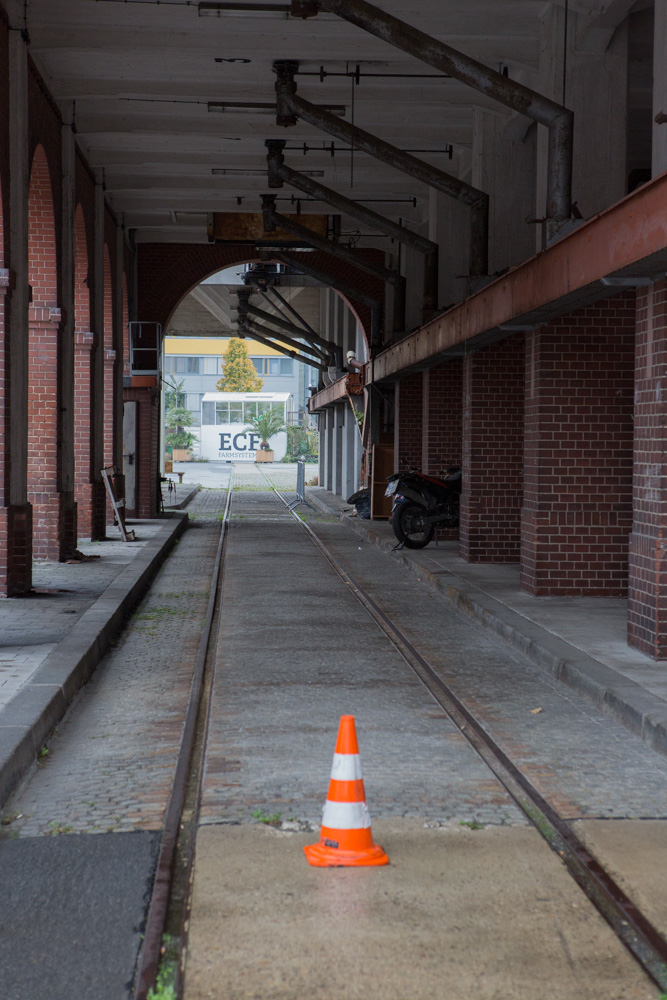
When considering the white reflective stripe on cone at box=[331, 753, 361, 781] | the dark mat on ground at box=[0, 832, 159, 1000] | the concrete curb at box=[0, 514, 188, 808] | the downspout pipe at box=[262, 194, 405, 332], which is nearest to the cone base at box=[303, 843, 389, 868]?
the white reflective stripe on cone at box=[331, 753, 361, 781]

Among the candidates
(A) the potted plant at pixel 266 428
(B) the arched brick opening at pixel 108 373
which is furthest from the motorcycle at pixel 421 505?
(A) the potted plant at pixel 266 428

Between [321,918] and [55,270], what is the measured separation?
11232 millimetres

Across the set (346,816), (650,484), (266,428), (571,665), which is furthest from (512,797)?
(266,428)

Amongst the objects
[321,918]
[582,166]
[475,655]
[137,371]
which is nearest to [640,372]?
[475,655]

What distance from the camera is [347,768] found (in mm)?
4129

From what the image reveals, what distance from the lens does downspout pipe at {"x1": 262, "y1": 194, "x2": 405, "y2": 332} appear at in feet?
61.6

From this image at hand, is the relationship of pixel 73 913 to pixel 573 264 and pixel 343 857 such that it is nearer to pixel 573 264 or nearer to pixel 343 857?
pixel 343 857

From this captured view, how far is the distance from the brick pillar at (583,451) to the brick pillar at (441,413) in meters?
6.42

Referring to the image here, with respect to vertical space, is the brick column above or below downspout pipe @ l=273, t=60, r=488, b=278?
below

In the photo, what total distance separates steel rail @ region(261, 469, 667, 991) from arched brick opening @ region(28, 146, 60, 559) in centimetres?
727

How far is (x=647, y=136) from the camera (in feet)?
51.1

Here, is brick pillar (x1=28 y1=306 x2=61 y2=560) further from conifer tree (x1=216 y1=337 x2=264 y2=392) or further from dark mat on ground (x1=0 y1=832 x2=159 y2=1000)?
conifer tree (x1=216 y1=337 x2=264 y2=392)

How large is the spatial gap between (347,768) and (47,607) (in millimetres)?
6522

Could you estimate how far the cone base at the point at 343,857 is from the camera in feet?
13.3
